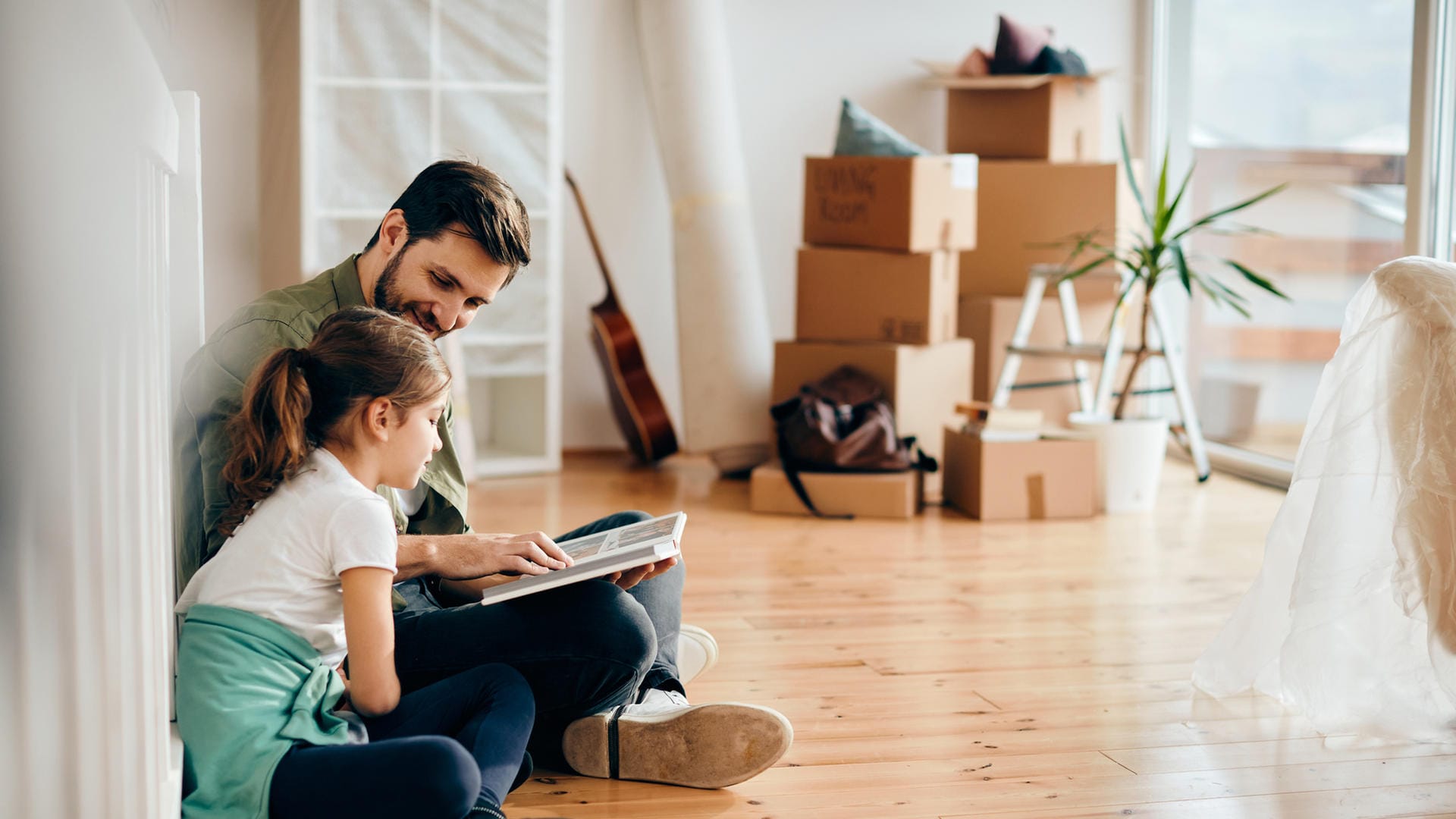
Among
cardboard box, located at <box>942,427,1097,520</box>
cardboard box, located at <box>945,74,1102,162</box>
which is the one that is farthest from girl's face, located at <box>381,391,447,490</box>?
cardboard box, located at <box>945,74,1102,162</box>

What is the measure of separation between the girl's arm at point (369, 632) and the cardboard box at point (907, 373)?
2435mm

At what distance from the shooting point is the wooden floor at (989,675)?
5.41 feet

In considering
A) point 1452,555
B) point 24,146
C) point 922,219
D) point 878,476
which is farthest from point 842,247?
point 24,146

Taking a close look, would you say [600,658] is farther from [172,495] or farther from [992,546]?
[992,546]

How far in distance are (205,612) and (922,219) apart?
2647 millimetres

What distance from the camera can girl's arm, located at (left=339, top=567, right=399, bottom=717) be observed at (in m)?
1.30

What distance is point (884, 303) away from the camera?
146 inches

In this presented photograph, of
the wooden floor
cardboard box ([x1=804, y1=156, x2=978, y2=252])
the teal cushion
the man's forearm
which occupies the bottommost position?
the wooden floor

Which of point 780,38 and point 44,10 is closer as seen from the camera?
point 44,10

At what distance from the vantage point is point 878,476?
3.51 metres

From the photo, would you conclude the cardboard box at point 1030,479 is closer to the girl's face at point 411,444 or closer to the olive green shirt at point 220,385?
the olive green shirt at point 220,385

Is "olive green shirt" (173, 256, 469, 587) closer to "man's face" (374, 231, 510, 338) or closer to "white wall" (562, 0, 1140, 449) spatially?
"man's face" (374, 231, 510, 338)

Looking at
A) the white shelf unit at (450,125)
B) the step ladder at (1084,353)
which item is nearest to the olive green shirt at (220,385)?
the white shelf unit at (450,125)

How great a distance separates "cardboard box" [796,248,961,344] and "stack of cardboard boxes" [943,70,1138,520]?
1.22ft
